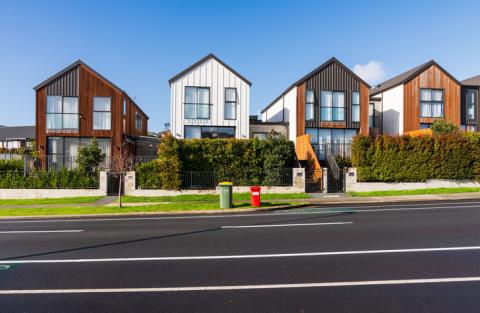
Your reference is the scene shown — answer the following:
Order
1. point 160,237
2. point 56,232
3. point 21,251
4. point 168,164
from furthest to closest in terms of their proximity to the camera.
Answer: point 168,164 < point 56,232 < point 160,237 < point 21,251

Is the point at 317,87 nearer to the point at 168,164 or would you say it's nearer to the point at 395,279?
the point at 168,164

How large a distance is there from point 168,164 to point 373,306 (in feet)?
54.4

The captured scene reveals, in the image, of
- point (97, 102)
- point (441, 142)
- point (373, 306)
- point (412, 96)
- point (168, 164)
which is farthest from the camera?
point (412, 96)

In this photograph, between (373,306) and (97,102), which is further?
→ (97,102)

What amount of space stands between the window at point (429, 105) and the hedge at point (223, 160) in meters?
16.4

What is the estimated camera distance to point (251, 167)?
2045cm

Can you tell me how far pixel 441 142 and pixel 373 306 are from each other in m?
20.2

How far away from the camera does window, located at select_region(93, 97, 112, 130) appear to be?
26.4m

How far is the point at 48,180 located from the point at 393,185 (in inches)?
823

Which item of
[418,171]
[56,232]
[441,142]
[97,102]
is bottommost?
[56,232]

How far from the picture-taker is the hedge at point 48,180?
19.9 meters

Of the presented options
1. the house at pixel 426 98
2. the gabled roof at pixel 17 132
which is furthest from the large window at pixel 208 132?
the gabled roof at pixel 17 132

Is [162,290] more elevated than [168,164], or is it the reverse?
[168,164]

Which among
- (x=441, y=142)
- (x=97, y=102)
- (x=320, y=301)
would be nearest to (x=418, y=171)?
(x=441, y=142)
